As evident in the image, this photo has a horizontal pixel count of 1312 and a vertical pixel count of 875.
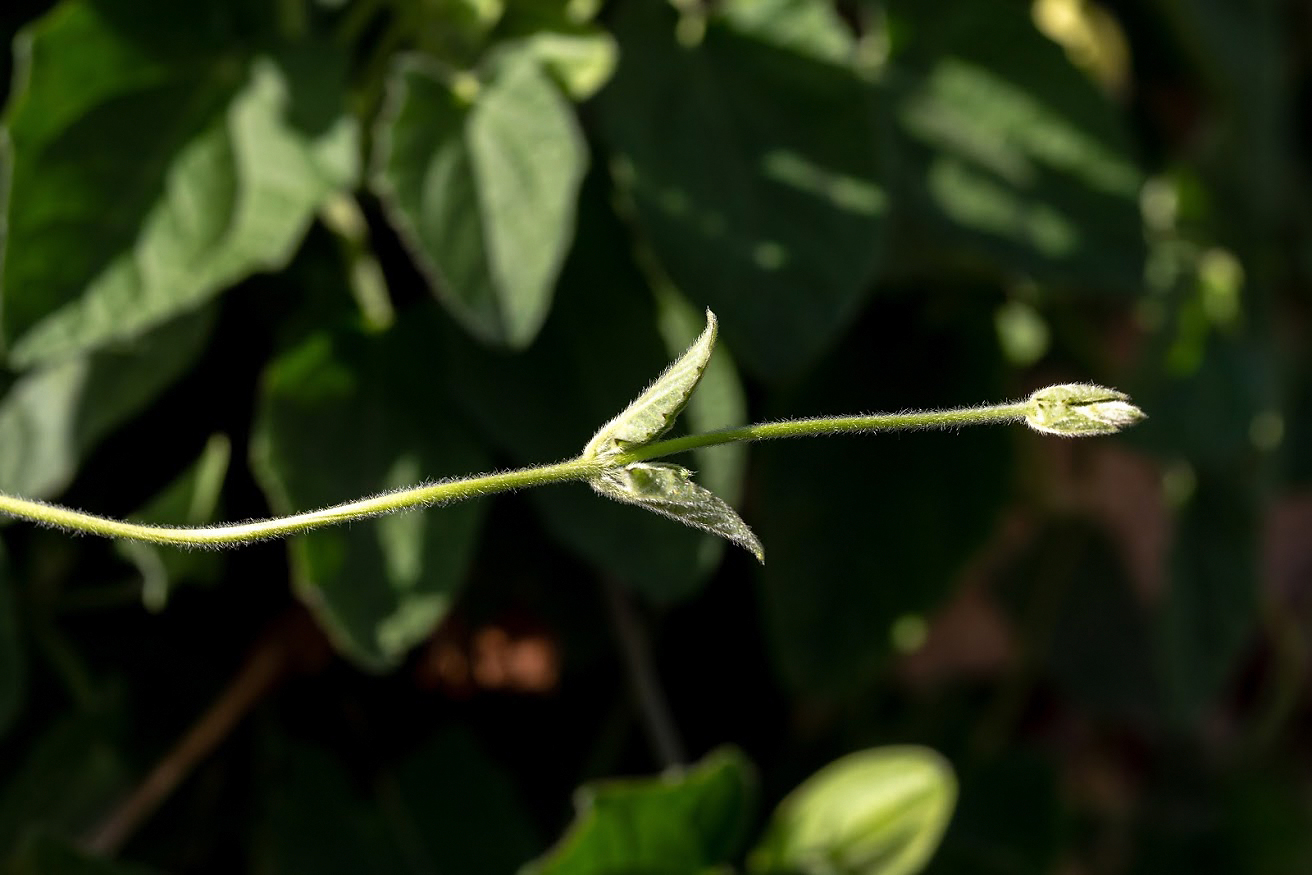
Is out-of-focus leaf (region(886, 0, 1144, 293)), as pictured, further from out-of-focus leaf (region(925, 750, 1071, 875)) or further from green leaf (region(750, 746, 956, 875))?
out-of-focus leaf (region(925, 750, 1071, 875))

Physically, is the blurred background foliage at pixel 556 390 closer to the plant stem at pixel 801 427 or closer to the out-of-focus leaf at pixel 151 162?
the out-of-focus leaf at pixel 151 162

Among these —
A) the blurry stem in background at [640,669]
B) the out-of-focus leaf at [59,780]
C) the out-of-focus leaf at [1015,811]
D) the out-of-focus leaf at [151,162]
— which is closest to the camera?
the out-of-focus leaf at [151,162]

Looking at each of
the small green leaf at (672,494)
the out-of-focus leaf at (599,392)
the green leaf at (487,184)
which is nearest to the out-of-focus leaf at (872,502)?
the out-of-focus leaf at (599,392)

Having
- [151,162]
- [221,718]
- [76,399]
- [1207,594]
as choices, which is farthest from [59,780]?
[1207,594]

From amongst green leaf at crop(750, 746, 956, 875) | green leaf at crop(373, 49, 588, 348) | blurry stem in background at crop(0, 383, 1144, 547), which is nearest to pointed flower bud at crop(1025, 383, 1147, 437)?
blurry stem in background at crop(0, 383, 1144, 547)

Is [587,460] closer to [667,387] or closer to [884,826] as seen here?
[667,387]

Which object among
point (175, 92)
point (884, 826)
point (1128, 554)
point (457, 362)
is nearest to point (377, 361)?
point (457, 362)
